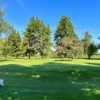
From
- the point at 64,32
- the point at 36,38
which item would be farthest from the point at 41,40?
the point at 64,32

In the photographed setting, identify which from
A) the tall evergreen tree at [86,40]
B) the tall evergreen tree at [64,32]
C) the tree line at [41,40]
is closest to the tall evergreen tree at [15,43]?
the tree line at [41,40]

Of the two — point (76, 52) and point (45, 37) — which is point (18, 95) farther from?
point (45, 37)

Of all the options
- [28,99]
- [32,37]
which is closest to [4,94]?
Answer: [28,99]

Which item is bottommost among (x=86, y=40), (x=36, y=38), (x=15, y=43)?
(x=15, y=43)

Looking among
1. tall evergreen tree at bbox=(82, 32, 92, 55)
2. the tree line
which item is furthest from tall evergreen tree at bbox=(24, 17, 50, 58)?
tall evergreen tree at bbox=(82, 32, 92, 55)

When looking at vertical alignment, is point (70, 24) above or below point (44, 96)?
above

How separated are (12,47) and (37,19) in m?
10.2

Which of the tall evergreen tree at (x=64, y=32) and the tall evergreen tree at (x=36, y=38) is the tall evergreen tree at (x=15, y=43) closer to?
the tall evergreen tree at (x=36, y=38)

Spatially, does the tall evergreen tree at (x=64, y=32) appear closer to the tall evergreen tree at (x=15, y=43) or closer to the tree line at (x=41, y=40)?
the tree line at (x=41, y=40)

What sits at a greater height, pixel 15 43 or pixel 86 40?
pixel 86 40

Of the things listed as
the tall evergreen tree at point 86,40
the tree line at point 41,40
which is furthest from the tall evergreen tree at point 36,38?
the tall evergreen tree at point 86,40

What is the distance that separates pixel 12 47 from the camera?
262ft

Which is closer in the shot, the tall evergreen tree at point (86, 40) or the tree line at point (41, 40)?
the tree line at point (41, 40)

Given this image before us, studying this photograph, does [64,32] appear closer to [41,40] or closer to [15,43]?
[41,40]
